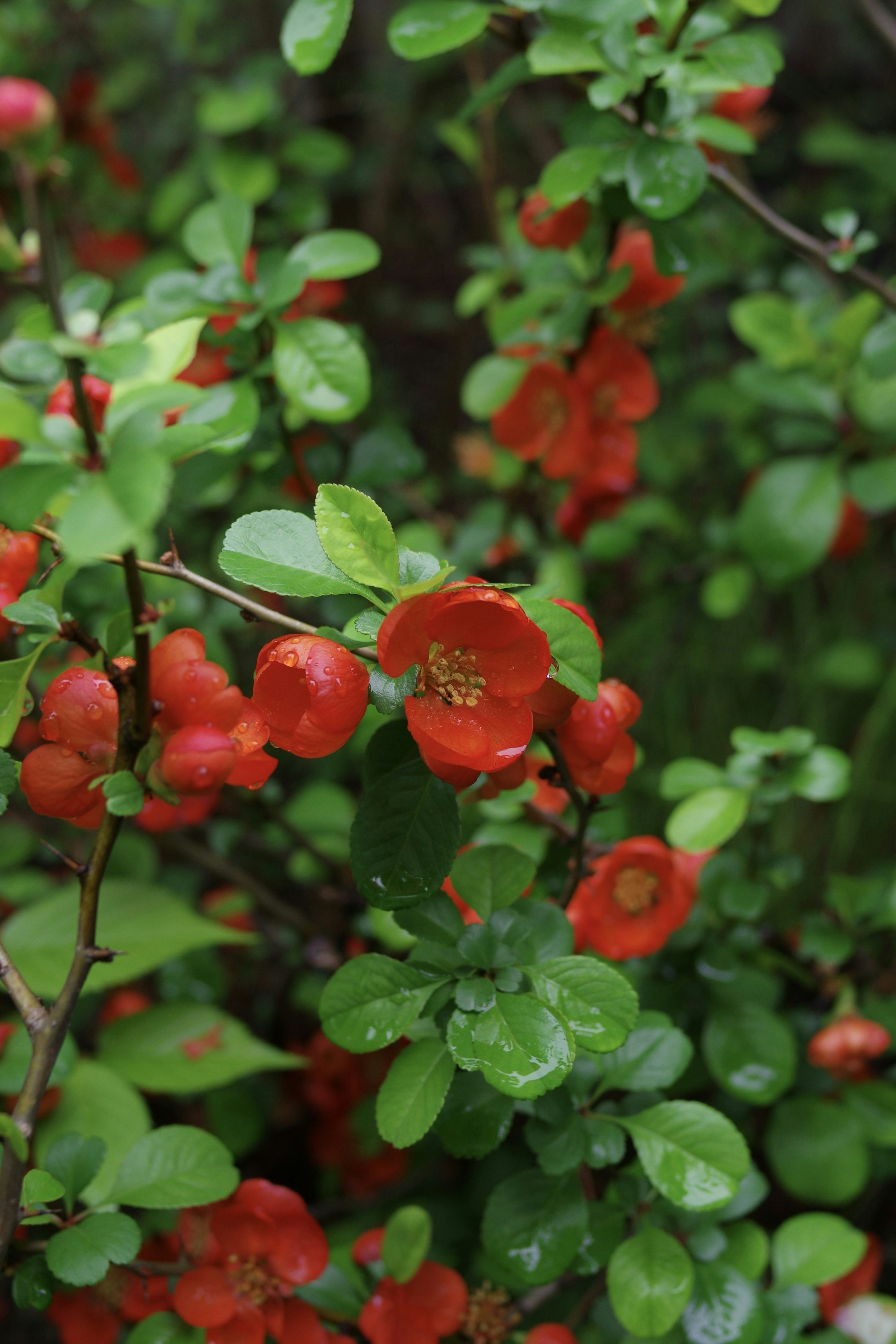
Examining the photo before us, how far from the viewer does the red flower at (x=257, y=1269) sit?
573mm

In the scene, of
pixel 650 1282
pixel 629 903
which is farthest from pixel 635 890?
pixel 650 1282

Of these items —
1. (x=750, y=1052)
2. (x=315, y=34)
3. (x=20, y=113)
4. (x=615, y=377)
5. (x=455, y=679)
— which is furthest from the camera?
(x=615, y=377)

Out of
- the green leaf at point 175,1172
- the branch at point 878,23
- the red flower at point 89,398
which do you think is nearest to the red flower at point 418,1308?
the green leaf at point 175,1172

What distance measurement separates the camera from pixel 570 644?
0.47 metres

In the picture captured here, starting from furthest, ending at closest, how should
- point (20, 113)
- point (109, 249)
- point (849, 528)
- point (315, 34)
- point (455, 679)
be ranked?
point (109, 249) < point (849, 528) < point (315, 34) < point (455, 679) < point (20, 113)

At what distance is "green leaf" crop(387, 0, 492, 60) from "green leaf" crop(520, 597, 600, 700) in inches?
18.7

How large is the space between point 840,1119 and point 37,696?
759 mm

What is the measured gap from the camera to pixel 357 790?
1.63 m

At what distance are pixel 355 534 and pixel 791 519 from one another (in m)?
0.83

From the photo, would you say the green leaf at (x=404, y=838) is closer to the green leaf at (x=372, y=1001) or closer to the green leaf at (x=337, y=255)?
the green leaf at (x=372, y=1001)

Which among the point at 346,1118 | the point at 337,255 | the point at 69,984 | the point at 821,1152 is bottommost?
the point at 346,1118

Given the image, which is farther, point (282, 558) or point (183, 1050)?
point (183, 1050)

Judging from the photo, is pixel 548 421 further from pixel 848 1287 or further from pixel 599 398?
pixel 848 1287

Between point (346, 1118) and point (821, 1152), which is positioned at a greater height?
point (821, 1152)
